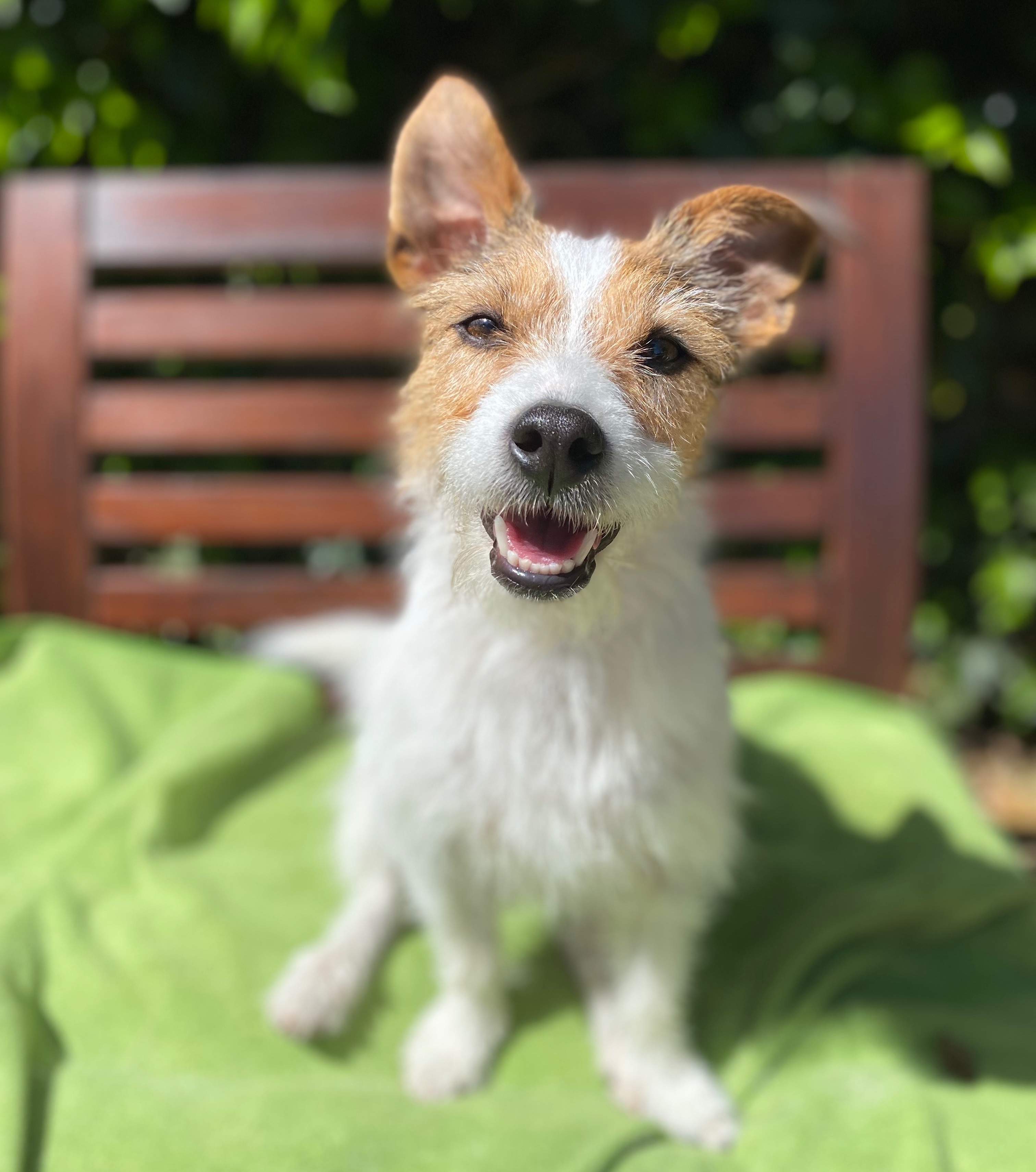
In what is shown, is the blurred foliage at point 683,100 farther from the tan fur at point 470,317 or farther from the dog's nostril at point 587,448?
the dog's nostril at point 587,448

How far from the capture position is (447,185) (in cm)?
113

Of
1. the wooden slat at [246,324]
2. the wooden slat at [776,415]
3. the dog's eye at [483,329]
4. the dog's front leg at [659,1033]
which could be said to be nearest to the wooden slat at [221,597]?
the wooden slat at [246,324]

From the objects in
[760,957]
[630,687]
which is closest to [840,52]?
[630,687]

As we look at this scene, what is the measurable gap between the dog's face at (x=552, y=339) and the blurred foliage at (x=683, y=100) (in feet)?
4.20

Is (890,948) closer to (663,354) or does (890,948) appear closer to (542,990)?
(542,990)

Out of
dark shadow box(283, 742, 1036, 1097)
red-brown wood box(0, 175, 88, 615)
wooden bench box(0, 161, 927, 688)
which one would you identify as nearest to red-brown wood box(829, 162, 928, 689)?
wooden bench box(0, 161, 927, 688)

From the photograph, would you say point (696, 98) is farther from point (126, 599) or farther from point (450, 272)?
point (126, 599)

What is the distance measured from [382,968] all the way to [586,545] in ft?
2.97

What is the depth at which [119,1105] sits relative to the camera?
1211 millimetres

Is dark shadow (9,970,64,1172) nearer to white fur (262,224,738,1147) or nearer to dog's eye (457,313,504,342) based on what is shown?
white fur (262,224,738,1147)

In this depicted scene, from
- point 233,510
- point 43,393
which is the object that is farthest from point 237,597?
point 43,393

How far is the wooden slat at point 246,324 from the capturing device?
2.22 meters

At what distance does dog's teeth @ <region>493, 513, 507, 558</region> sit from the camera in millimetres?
1014

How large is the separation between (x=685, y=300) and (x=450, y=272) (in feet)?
0.87
